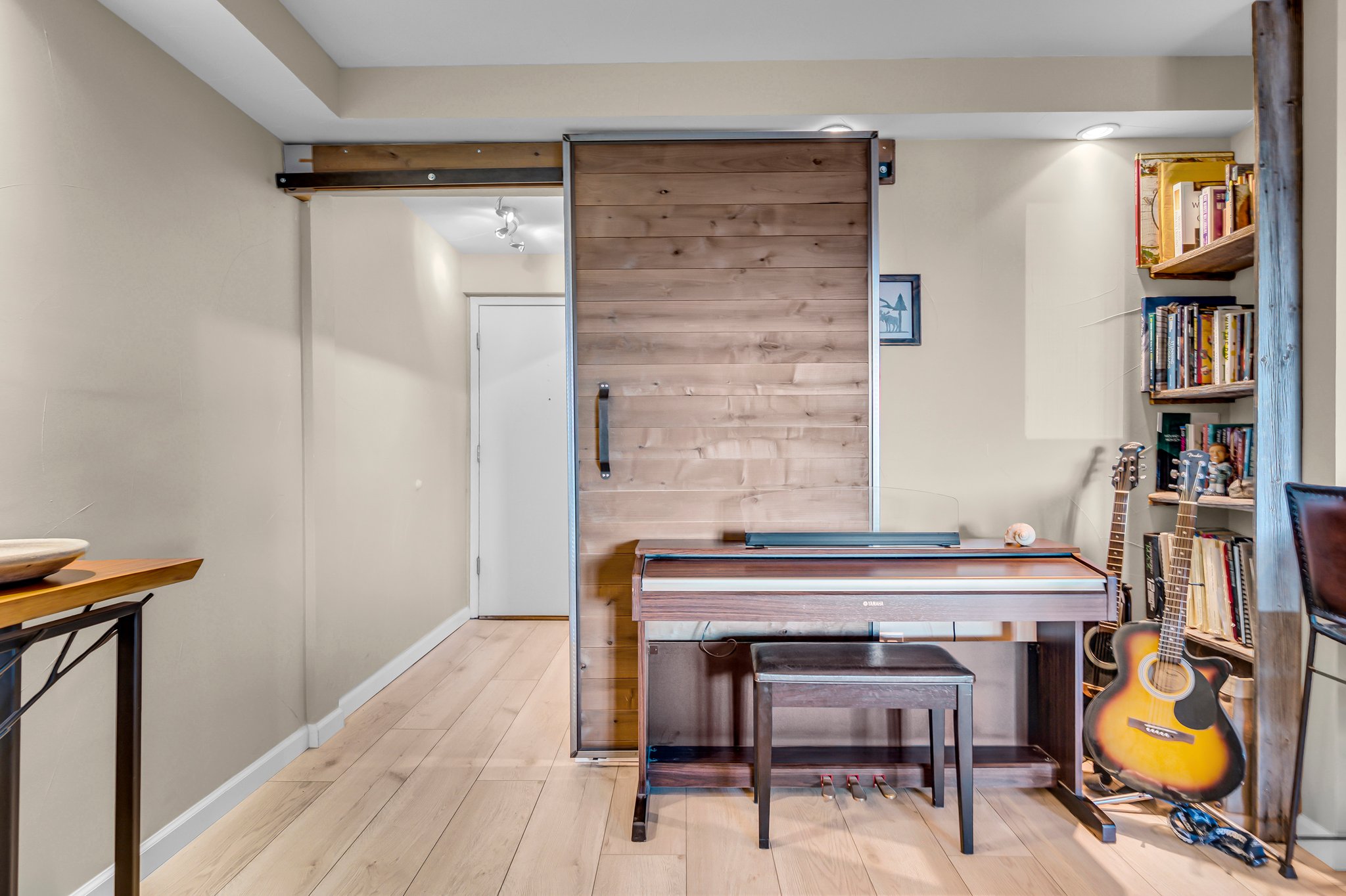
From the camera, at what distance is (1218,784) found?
200 centimetres

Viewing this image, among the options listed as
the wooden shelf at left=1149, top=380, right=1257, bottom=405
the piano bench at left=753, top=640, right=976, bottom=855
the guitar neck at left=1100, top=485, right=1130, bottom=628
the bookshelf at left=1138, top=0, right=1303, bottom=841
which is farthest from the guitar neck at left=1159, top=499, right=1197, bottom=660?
the piano bench at left=753, top=640, right=976, bottom=855

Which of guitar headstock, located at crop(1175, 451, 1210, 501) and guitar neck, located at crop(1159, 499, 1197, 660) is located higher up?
guitar headstock, located at crop(1175, 451, 1210, 501)

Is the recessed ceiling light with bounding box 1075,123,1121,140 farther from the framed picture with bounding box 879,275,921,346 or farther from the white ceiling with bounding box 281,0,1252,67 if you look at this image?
the framed picture with bounding box 879,275,921,346

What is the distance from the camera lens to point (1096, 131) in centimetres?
255

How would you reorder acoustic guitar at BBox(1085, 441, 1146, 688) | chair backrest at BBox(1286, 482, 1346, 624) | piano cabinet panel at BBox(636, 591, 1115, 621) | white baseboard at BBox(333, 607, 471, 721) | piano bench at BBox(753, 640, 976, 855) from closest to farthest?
chair backrest at BBox(1286, 482, 1346, 624)
piano bench at BBox(753, 640, 976, 855)
piano cabinet panel at BBox(636, 591, 1115, 621)
acoustic guitar at BBox(1085, 441, 1146, 688)
white baseboard at BBox(333, 607, 471, 721)

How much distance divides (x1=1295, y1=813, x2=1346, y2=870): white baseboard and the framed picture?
1809mm

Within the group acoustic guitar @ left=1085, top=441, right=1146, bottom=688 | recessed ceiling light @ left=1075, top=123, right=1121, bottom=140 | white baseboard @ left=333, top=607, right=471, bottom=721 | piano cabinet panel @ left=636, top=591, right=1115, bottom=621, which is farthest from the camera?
white baseboard @ left=333, top=607, right=471, bottom=721

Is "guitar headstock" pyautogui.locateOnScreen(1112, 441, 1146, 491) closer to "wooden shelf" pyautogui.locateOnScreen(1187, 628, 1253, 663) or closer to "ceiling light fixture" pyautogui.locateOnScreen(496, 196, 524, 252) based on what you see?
"wooden shelf" pyautogui.locateOnScreen(1187, 628, 1253, 663)

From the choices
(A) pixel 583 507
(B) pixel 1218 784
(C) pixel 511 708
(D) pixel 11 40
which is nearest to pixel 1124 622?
(B) pixel 1218 784

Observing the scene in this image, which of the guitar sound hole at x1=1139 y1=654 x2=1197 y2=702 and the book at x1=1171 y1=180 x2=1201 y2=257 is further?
the book at x1=1171 y1=180 x2=1201 y2=257

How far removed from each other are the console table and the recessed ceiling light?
10.0 ft

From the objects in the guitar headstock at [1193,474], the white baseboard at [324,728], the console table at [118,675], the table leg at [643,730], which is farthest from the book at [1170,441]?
the white baseboard at [324,728]

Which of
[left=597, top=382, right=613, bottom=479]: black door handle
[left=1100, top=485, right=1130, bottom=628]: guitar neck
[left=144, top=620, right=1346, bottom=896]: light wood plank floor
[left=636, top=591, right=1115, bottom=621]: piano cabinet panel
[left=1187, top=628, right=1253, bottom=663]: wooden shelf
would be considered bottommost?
[left=144, top=620, right=1346, bottom=896]: light wood plank floor

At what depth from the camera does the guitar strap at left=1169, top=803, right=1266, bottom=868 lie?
6.20 ft
